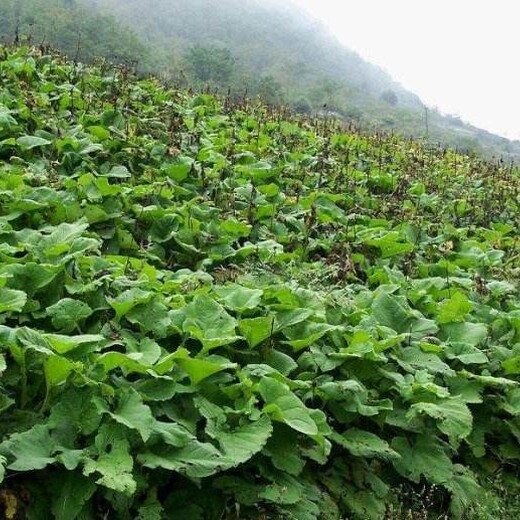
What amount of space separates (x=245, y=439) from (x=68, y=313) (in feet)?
4.50

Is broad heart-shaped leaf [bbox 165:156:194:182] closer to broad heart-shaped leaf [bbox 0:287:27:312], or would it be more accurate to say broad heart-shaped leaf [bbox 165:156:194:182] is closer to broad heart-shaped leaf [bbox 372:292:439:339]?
broad heart-shaped leaf [bbox 372:292:439:339]

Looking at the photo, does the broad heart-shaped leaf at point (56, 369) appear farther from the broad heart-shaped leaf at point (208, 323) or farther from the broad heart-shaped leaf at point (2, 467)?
the broad heart-shaped leaf at point (208, 323)

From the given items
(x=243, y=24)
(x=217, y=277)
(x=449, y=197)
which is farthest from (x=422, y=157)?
(x=243, y=24)

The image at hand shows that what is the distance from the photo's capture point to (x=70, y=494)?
9.26 ft

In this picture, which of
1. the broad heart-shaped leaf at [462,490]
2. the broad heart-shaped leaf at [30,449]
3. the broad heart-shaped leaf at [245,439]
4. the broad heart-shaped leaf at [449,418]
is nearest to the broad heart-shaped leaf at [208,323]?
the broad heart-shaped leaf at [245,439]

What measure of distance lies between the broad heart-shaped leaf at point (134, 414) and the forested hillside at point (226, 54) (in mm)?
9105

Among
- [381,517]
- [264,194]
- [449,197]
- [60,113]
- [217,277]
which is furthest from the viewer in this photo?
[449,197]

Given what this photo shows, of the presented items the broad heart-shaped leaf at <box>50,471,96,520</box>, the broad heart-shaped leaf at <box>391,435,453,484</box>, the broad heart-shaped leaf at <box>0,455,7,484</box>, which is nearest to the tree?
the broad heart-shaped leaf at <box>391,435,453,484</box>

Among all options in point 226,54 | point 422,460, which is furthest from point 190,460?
point 226,54

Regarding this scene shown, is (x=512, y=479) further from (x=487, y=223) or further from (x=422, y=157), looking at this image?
(x=422, y=157)

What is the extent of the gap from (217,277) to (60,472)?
2.57 m

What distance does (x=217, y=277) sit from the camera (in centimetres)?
527

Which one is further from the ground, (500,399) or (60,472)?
(500,399)

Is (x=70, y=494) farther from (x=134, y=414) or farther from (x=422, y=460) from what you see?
(x=422, y=460)
